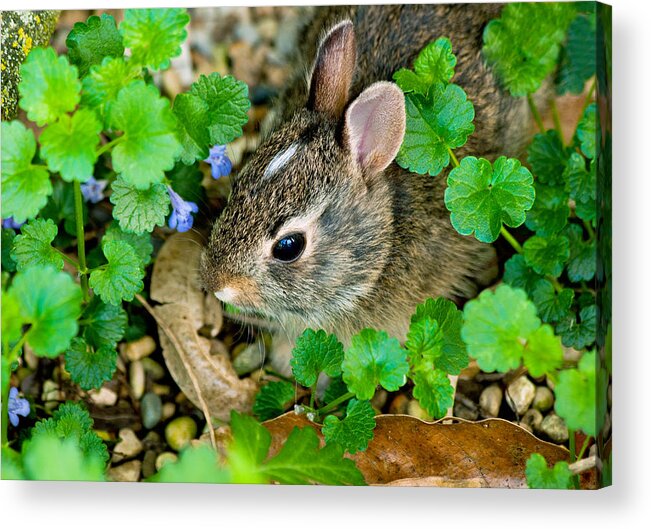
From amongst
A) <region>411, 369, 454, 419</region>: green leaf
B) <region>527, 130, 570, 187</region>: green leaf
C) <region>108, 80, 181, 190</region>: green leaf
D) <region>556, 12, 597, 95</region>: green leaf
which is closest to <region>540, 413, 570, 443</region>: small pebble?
<region>411, 369, 454, 419</region>: green leaf

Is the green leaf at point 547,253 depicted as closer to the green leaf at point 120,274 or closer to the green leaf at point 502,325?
the green leaf at point 502,325

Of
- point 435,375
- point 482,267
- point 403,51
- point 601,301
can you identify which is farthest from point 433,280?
point 403,51

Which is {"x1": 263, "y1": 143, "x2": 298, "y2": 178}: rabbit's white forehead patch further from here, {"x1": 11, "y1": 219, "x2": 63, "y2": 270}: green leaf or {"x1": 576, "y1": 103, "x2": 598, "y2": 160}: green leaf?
{"x1": 576, "y1": 103, "x2": 598, "y2": 160}: green leaf

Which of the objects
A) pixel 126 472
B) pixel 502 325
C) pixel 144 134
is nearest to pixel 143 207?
pixel 144 134

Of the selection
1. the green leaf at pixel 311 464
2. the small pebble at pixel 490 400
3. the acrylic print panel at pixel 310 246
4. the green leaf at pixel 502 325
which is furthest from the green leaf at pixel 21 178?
the small pebble at pixel 490 400

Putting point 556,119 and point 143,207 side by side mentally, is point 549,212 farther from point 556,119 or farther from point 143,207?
point 143,207

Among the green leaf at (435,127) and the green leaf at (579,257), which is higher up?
the green leaf at (435,127)

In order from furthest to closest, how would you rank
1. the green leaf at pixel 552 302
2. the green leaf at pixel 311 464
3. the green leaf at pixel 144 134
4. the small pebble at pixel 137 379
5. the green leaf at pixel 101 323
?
the small pebble at pixel 137 379 < the green leaf at pixel 101 323 < the green leaf at pixel 311 464 < the green leaf at pixel 552 302 < the green leaf at pixel 144 134
